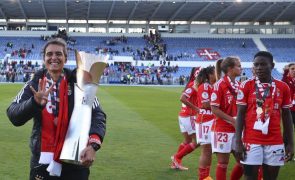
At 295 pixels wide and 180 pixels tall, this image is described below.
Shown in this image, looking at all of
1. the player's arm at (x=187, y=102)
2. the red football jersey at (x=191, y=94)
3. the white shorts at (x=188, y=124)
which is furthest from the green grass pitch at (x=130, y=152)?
the player's arm at (x=187, y=102)

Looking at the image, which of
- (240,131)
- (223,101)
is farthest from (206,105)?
(240,131)

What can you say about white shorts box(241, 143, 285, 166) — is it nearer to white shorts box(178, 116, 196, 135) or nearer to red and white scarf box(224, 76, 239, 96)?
red and white scarf box(224, 76, 239, 96)

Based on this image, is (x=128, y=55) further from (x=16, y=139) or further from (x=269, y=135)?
(x=269, y=135)

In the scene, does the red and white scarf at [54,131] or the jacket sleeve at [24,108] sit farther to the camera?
the red and white scarf at [54,131]

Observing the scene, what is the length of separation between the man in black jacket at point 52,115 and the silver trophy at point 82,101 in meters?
0.19

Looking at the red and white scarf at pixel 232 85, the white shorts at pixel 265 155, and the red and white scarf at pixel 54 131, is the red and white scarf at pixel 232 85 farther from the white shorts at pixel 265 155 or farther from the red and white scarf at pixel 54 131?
the red and white scarf at pixel 54 131

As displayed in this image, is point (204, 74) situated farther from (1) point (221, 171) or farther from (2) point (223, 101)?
(1) point (221, 171)

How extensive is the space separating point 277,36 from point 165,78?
21771mm

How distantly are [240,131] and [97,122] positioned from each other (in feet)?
6.23

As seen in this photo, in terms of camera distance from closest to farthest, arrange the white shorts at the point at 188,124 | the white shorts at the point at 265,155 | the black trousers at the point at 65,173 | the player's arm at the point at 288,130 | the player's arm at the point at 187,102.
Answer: the black trousers at the point at 65,173, the white shorts at the point at 265,155, the player's arm at the point at 288,130, the player's arm at the point at 187,102, the white shorts at the point at 188,124

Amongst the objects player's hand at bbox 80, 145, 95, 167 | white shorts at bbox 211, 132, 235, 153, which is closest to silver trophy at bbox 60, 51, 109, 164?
player's hand at bbox 80, 145, 95, 167

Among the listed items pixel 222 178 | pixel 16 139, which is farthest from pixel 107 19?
pixel 222 178

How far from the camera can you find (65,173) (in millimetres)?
3492

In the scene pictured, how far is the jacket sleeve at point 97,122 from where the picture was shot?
11.5ft
